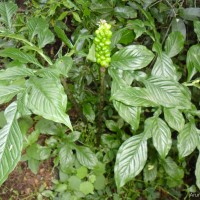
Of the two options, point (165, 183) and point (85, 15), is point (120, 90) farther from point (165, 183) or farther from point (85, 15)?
point (165, 183)

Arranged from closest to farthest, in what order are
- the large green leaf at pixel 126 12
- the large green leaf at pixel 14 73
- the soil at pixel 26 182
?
the large green leaf at pixel 14 73, the large green leaf at pixel 126 12, the soil at pixel 26 182

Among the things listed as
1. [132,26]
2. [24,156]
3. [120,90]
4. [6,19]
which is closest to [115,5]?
[132,26]

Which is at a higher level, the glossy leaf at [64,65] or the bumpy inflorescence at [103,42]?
the bumpy inflorescence at [103,42]

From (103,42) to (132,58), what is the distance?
0.18 metres

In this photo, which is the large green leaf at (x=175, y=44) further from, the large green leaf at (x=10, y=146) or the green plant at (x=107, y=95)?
the large green leaf at (x=10, y=146)

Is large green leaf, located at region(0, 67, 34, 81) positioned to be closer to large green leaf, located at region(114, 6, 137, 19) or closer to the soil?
large green leaf, located at region(114, 6, 137, 19)

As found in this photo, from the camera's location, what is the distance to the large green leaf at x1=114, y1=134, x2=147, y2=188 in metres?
1.15

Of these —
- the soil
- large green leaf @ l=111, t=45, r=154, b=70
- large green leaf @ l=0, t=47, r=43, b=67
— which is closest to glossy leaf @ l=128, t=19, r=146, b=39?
large green leaf @ l=111, t=45, r=154, b=70

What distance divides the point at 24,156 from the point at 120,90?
0.91m

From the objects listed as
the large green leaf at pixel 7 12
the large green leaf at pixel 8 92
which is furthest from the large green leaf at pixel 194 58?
the large green leaf at pixel 7 12

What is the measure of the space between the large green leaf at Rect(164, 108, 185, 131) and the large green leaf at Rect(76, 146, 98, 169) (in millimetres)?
639

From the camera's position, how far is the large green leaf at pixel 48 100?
884mm

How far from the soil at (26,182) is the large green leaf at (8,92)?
38.6 inches

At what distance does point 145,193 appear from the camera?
1.81 metres
